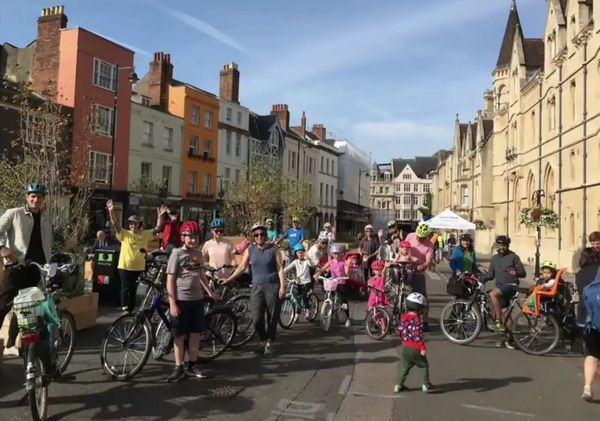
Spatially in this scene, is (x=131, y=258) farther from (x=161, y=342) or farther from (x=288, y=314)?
(x=288, y=314)

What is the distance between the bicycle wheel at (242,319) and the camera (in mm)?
8133

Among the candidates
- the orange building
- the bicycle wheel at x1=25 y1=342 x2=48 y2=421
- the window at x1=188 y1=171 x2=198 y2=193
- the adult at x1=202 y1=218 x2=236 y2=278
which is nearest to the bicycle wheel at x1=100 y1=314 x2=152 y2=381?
the bicycle wheel at x1=25 y1=342 x2=48 y2=421

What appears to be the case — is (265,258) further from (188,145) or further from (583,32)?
(188,145)

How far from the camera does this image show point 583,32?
26.1 metres

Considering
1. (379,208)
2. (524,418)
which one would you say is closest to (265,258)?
(524,418)

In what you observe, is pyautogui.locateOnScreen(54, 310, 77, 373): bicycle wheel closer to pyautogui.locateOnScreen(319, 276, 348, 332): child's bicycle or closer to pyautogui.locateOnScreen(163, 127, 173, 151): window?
pyautogui.locateOnScreen(319, 276, 348, 332): child's bicycle

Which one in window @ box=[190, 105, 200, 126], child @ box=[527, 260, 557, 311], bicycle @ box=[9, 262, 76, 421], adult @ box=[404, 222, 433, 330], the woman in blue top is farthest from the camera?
window @ box=[190, 105, 200, 126]

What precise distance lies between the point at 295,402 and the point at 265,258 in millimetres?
2288

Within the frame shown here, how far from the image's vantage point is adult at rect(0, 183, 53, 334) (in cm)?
589

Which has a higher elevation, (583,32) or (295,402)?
(583,32)

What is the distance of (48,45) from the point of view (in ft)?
106

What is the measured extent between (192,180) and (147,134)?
227 inches

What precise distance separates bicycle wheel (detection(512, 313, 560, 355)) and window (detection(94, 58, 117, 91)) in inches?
1173

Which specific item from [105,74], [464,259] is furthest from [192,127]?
[464,259]
